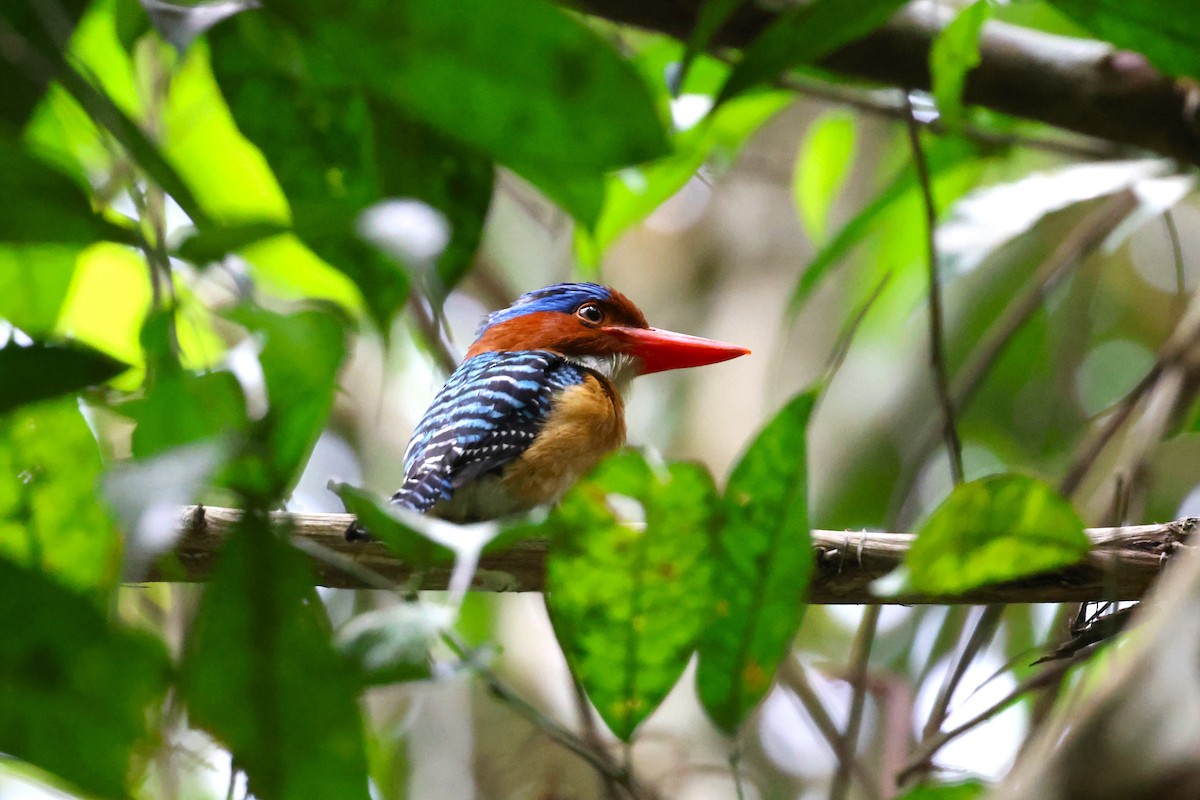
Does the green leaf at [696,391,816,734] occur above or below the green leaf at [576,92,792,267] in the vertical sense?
below

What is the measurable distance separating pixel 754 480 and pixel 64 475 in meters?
0.53

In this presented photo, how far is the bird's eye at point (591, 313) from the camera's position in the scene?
278cm

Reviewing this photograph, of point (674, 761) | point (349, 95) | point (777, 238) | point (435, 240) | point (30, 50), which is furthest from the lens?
point (777, 238)

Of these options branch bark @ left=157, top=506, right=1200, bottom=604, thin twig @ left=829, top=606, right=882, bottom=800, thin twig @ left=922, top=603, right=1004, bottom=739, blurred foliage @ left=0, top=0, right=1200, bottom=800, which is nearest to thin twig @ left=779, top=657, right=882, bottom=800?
thin twig @ left=829, top=606, right=882, bottom=800

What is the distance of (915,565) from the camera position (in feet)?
2.92

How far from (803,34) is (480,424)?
1.23 m

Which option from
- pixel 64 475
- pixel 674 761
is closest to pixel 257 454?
pixel 64 475

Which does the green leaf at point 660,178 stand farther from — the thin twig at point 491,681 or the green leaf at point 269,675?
the green leaf at point 269,675

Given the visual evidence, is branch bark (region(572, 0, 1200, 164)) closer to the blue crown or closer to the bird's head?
the bird's head

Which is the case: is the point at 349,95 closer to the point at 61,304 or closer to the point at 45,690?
the point at 61,304

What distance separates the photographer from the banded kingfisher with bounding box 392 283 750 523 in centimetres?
Result: 204

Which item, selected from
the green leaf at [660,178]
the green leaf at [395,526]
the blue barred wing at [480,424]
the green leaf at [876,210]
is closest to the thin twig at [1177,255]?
the green leaf at [876,210]

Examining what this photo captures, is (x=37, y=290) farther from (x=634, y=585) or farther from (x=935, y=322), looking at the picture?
(x=935, y=322)

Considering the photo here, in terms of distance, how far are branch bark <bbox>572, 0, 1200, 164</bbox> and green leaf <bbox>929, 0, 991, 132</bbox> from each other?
1.29 feet
